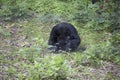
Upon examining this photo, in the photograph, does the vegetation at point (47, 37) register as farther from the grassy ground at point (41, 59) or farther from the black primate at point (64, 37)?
the black primate at point (64, 37)

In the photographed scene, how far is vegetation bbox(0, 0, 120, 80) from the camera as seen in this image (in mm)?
5930

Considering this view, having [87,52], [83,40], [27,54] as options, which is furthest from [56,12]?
[27,54]

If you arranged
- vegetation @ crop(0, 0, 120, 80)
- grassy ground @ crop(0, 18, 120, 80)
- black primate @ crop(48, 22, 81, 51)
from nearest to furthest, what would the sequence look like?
grassy ground @ crop(0, 18, 120, 80)
vegetation @ crop(0, 0, 120, 80)
black primate @ crop(48, 22, 81, 51)

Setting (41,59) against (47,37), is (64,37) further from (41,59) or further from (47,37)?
(41,59)

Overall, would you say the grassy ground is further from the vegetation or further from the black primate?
the black primate

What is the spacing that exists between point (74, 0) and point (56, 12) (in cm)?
115

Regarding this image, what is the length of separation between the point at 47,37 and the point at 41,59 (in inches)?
118

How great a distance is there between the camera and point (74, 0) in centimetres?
1212

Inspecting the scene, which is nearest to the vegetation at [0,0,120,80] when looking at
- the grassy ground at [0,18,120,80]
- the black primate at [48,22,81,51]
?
the grassy ground at [0,18,120,80]

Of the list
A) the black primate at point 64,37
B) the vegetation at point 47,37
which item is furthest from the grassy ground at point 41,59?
the black primate at point 64,37

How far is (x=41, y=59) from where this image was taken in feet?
21.6

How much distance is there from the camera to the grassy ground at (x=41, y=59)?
5.78 metres

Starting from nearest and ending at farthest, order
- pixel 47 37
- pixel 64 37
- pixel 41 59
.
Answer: pixel 41 59 → pixel 64 37 → pixel 47 37

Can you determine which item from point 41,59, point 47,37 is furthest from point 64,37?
point 41,59
